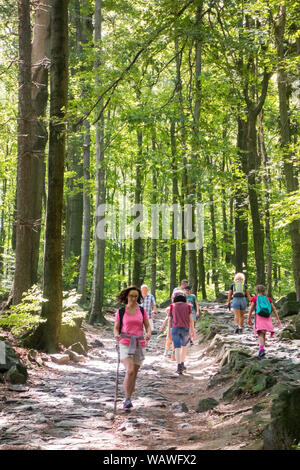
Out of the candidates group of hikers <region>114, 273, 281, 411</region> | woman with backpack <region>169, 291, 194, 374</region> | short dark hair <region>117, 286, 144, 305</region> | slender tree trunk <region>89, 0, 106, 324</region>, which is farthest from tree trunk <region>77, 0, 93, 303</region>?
short dark hair <region>117, 286, 144, 305</region>

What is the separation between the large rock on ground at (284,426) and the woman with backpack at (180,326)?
23.2 feet

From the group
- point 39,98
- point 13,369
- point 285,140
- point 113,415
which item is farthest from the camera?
point 285,140

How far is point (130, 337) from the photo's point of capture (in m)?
7.66

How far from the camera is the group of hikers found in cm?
761

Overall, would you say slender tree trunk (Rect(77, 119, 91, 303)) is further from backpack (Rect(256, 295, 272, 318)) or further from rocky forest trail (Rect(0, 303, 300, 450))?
backpack (Rect(256, 295, 272, 318))

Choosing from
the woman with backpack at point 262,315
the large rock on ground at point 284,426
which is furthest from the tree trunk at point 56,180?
the large rock on ground at point 284,426

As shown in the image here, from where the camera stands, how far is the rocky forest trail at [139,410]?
5.56m

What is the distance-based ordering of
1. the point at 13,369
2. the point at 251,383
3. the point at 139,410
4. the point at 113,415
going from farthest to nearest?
the point at 13,369, the point at 251,383, the point at 139,410, the point at 113,415

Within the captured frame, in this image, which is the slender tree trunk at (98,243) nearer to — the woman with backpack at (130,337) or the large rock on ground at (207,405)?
the woman with backpack at (130,337)

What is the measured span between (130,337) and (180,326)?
3.89m

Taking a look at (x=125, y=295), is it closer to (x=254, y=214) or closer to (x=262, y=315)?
(x=262, y=315)

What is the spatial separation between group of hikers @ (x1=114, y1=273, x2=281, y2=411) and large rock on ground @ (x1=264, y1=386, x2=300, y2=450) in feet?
11.7

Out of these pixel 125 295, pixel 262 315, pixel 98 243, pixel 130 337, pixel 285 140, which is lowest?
pixel 130 337

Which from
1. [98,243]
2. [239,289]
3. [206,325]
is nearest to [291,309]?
[239,289]
